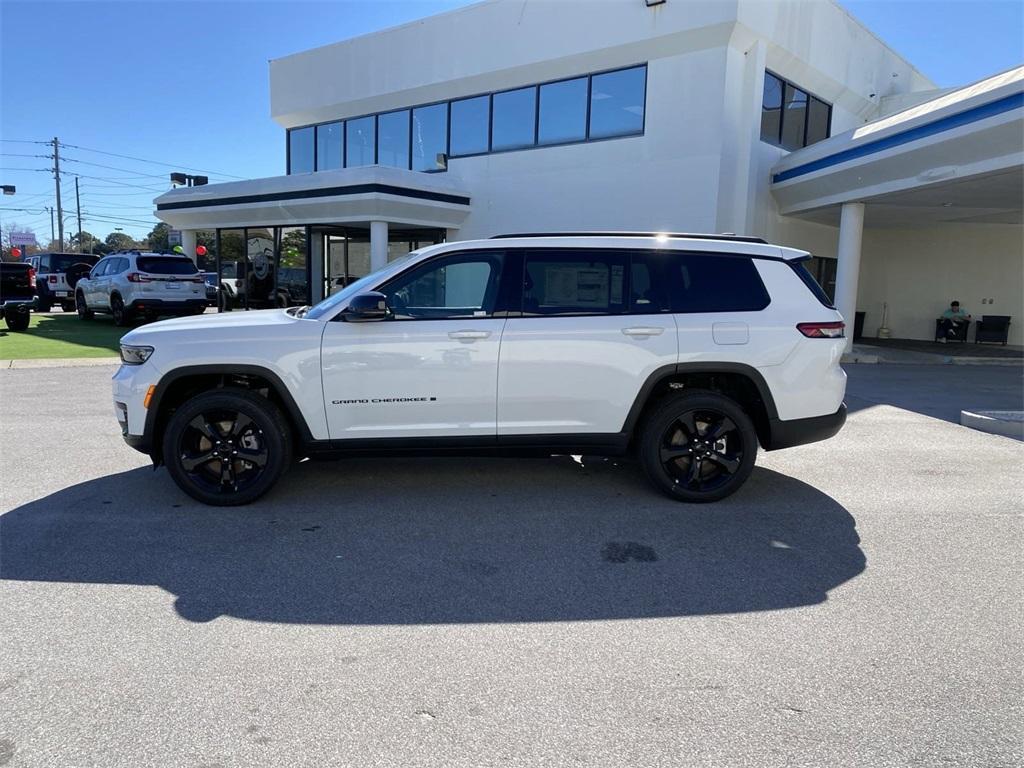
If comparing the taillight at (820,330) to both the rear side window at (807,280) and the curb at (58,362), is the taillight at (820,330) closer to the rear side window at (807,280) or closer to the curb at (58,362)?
the rear side window at (807,280)

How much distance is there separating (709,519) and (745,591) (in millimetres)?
1093

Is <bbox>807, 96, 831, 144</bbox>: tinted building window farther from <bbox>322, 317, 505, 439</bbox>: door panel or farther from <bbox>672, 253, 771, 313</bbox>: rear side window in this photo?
<bbox>322, 317, 505, 439</bbox>: door panel

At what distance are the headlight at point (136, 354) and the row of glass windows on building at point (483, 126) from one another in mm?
14120

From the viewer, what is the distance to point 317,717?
2.64m

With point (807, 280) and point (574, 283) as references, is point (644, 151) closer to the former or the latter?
point (807, 280)

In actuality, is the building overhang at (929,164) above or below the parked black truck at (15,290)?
above

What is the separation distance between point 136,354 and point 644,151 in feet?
45.3

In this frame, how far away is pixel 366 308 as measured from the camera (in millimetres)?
4582

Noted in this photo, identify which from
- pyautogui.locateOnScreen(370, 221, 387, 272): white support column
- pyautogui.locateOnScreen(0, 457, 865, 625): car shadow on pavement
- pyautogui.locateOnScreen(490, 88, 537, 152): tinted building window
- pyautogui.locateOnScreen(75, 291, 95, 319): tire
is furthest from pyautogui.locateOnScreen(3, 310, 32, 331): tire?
pyautogui.locateOnScreen(0, 457, 865, 625): car shadow on pavement

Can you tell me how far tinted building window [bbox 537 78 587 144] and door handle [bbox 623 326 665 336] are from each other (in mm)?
13712

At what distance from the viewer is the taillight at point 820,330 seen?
198 inches

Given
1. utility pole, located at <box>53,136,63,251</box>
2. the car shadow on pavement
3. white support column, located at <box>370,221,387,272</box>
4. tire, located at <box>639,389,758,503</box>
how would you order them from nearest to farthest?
the car shadow on pavement
tire, located at <box>639,389,758,503</box>
white support column, located at <box>370,221,387,272</box>
utility pole, located at <box>53,136,63,251</box>

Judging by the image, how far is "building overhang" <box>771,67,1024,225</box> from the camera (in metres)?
10.9

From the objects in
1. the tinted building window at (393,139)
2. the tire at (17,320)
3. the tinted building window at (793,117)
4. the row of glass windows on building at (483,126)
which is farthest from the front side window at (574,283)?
the tinted building window at (393,139)
